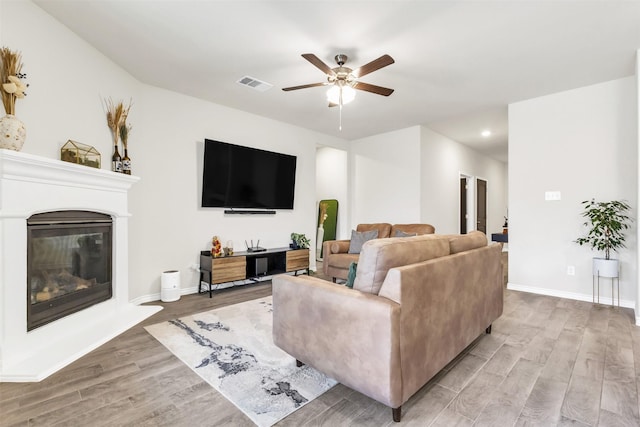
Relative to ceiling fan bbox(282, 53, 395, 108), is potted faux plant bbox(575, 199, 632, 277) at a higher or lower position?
lower

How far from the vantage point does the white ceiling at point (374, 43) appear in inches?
89.9

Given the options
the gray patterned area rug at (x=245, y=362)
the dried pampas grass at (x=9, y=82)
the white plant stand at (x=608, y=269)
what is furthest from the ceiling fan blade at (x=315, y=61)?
the white plant stand at (x=608, y=269)

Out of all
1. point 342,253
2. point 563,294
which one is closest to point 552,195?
point 563,294

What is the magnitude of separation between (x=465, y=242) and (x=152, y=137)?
11.7ft

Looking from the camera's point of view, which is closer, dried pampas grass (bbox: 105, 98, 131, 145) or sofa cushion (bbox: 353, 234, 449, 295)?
sofa cushion (bbox: 353, 234, 449, 295)

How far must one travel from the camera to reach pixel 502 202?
9.06 m

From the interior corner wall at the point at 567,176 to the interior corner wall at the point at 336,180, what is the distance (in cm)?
310

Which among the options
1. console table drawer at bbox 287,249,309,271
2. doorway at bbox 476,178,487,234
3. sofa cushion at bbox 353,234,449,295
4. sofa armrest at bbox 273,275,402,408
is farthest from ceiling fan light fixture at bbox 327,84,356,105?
doorway at bbox 476,178,487,234

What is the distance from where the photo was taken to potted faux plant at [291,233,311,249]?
16.2 feet

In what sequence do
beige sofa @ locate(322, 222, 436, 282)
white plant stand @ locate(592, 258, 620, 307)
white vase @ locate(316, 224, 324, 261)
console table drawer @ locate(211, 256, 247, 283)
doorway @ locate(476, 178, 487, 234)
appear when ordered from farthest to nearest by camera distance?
doorway @ locate(476, 178, 487, 234)
white vase @ locate(316, 224, 324, 261)
beige sofa @ locate(322, 222, 436, 282)
console table drawer @ locate(211, 256, 247, 283)
white plant stand @ locate(592, 258, 620, 307)

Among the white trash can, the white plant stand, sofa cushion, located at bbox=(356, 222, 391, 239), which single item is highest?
sofa cushion, located at bbox=(356, 222, 391, 239)

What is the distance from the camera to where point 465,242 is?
2295mm

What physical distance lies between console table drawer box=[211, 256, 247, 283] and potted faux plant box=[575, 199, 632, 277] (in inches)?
164

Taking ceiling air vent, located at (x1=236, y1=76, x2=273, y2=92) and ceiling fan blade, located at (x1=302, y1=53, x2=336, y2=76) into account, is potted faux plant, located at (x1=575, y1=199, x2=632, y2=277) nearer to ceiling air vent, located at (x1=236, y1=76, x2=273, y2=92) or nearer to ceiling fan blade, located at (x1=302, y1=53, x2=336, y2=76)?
ceiling fan blade, located at (x1=302, y1=53, x2=336, y2=76)
